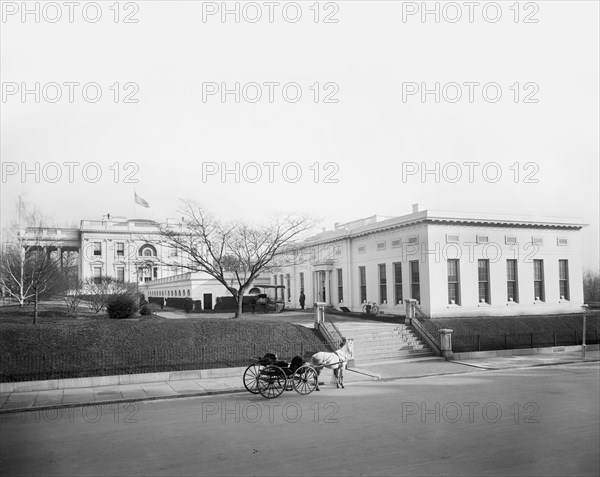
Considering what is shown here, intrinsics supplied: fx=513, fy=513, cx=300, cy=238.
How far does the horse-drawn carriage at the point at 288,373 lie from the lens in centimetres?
1473

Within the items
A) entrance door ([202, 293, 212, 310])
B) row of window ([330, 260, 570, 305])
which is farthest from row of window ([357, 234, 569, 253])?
entrance door ([202, 293, 212, 310])

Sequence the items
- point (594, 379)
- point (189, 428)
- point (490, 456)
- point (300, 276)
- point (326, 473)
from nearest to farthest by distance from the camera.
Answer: point (326, 473) → point (490, 456) → point (189, 428) → point (594, 379) → point (300, 276)

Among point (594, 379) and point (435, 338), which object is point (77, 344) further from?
point (594, 379)

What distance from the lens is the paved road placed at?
8359 mm

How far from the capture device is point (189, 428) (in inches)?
440

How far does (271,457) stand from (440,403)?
21.0 ft

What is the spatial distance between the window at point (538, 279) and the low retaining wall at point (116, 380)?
80.5 ft

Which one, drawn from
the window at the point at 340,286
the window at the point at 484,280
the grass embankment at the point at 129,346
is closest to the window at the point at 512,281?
the window at the point at 484,280

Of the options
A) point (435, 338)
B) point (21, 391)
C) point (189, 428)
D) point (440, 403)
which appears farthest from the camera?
point (435, 338)

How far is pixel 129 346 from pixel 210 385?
382 cm

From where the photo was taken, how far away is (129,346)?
1898 centimetres

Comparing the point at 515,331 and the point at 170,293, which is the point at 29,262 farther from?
the point at 170,293

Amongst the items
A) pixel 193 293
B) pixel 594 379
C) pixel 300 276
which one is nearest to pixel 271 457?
pixel 594 379
